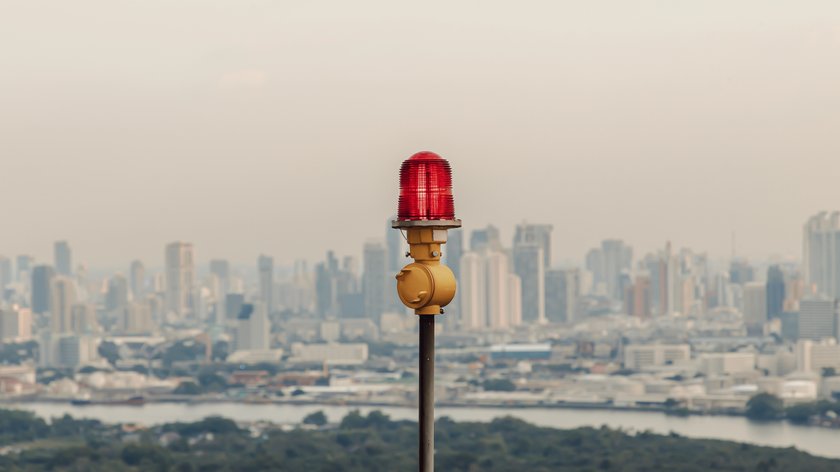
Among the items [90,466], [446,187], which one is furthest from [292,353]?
[446,187]

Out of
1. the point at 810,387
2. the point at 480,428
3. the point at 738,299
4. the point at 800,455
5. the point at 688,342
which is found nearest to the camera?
the point at 800,455

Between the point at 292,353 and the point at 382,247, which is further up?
the point at 382,247

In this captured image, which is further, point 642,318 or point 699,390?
point 642,318

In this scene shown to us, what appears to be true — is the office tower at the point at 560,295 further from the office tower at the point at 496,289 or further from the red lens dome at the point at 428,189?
the red lens dome at the point at 428,189

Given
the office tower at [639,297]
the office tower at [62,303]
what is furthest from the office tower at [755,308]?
the office tower at [62,303]

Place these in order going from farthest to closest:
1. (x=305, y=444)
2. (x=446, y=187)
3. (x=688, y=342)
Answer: (x=688, y=342), (x=305, y=444), (x=446, y=187)

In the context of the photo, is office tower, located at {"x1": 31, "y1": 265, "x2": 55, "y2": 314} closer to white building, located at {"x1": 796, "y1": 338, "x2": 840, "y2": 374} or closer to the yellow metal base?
white building, located at {"x1": 796, "y1": 338, "x2": 840, "y2": 374}

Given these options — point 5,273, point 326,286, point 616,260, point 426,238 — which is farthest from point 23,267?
point 426,238

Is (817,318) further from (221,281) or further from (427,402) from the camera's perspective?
(427,402)

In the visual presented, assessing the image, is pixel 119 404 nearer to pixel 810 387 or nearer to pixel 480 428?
pixel 480 428
